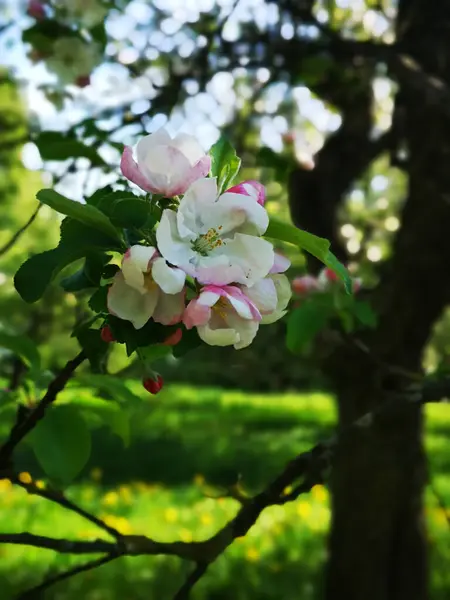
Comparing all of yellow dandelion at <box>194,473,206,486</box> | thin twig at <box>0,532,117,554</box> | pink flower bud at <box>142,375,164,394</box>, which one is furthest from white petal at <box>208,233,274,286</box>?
yellow dandelion at <box>194,473,206,486</box>

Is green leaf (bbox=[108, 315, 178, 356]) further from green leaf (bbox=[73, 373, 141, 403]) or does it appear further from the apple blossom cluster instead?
green leaf (bbox=[73, 373, 141, 403])

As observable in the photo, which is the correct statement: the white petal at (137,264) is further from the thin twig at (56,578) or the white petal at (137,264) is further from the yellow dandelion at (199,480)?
the yellow dandelion at (199,480)

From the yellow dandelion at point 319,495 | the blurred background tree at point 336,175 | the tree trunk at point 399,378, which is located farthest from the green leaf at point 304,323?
the yellow dandelion at point 319,495

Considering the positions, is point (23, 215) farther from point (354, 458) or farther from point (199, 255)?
point (199, 255)

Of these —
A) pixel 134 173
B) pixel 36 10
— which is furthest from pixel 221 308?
pixel 36 10

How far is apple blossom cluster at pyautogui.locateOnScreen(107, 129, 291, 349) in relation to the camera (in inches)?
20.6

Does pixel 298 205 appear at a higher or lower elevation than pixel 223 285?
lower

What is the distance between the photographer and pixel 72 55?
162 cm

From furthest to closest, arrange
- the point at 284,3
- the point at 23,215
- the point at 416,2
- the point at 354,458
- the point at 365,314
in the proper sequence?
the point at 23,215 < the point at 354,458 < the point at 416,2 < the point at 284,3 < the point at 365,314

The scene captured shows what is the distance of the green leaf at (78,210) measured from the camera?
542 millimetres

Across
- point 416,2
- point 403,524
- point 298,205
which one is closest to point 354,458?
point 403,524

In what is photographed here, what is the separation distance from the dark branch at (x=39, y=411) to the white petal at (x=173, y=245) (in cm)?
19

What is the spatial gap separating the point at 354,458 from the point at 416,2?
1.61 metres

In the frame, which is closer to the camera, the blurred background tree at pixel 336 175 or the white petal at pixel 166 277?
the white petal at pixel 166 277
